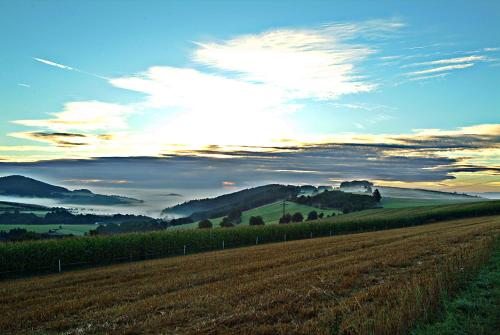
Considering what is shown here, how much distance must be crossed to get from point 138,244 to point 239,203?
13726cm

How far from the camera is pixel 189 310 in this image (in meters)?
12.0

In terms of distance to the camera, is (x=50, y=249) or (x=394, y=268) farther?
(x=50, y=249)

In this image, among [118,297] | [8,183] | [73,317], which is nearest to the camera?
[73,317]

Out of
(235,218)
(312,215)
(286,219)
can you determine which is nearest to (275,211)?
(235,218)

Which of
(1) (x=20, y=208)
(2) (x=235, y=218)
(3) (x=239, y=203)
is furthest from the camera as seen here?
(3) (x=239, y=203)

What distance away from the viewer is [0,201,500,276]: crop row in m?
35.7

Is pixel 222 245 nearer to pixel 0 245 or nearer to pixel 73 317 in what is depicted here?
pixel 0 245

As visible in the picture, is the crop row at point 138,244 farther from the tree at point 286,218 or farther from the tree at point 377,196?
the tree at point 377,196

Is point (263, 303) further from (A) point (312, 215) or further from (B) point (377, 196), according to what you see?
(B) point (377, 196)

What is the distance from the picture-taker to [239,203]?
595 feet

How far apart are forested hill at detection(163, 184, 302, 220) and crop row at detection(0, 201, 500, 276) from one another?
88315 mm

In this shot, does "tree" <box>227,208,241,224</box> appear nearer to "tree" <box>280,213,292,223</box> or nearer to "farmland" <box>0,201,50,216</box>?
"tree" <box>280,213,292,223</box>

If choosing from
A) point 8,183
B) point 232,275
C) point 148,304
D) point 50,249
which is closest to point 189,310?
point 148,304

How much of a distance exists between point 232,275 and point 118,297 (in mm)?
5690
